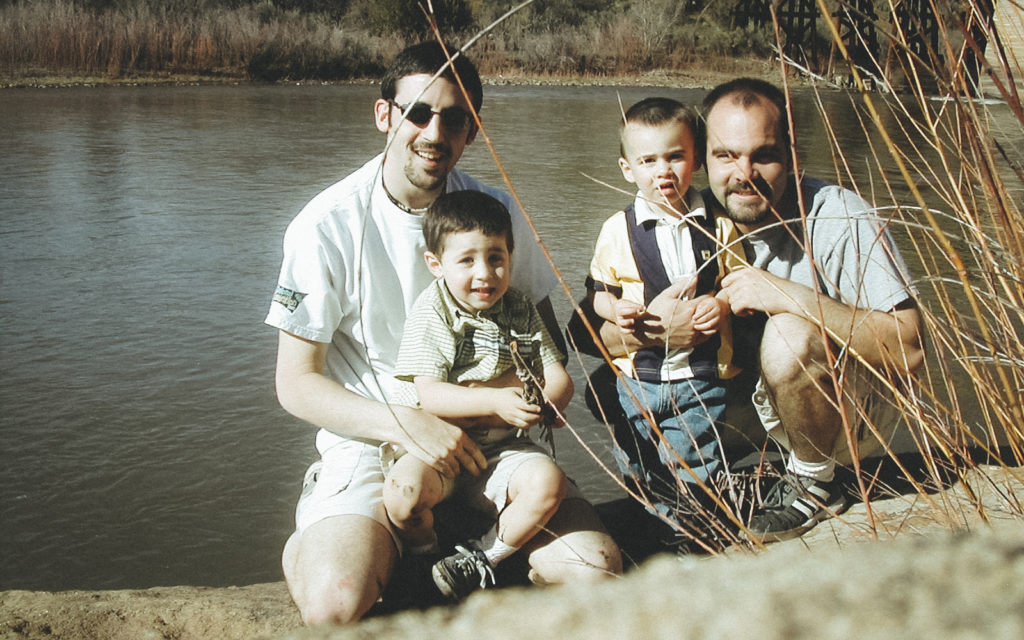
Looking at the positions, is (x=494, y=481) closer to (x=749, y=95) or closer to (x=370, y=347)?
(x=370, y=347)

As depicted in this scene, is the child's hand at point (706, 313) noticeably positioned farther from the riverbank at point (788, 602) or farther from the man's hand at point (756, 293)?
the riverbank at point (788, 602)

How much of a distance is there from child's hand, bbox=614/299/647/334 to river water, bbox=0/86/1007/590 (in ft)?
1.88

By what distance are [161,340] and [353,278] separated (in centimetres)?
217

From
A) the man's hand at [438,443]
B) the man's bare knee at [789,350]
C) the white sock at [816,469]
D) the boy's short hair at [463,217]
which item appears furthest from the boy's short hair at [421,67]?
the white sock at [816,469]

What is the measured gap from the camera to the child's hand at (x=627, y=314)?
2662mm

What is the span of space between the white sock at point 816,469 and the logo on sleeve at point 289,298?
150 centimetres

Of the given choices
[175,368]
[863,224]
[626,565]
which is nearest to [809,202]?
[863,224]

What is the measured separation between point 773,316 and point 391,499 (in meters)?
1.16

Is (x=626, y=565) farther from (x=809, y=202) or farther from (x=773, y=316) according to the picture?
(x=809, y=202)

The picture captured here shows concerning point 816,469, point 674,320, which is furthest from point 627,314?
point 816,469

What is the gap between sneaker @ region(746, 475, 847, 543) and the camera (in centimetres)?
269

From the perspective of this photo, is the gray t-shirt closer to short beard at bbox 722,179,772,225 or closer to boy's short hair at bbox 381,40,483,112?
short beard at bbox 722,179,772,225

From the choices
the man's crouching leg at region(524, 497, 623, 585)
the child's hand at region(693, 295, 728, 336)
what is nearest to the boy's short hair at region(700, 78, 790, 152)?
the child's hand at region(693, 295, 728, 336)

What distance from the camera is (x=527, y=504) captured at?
2.41 metres
